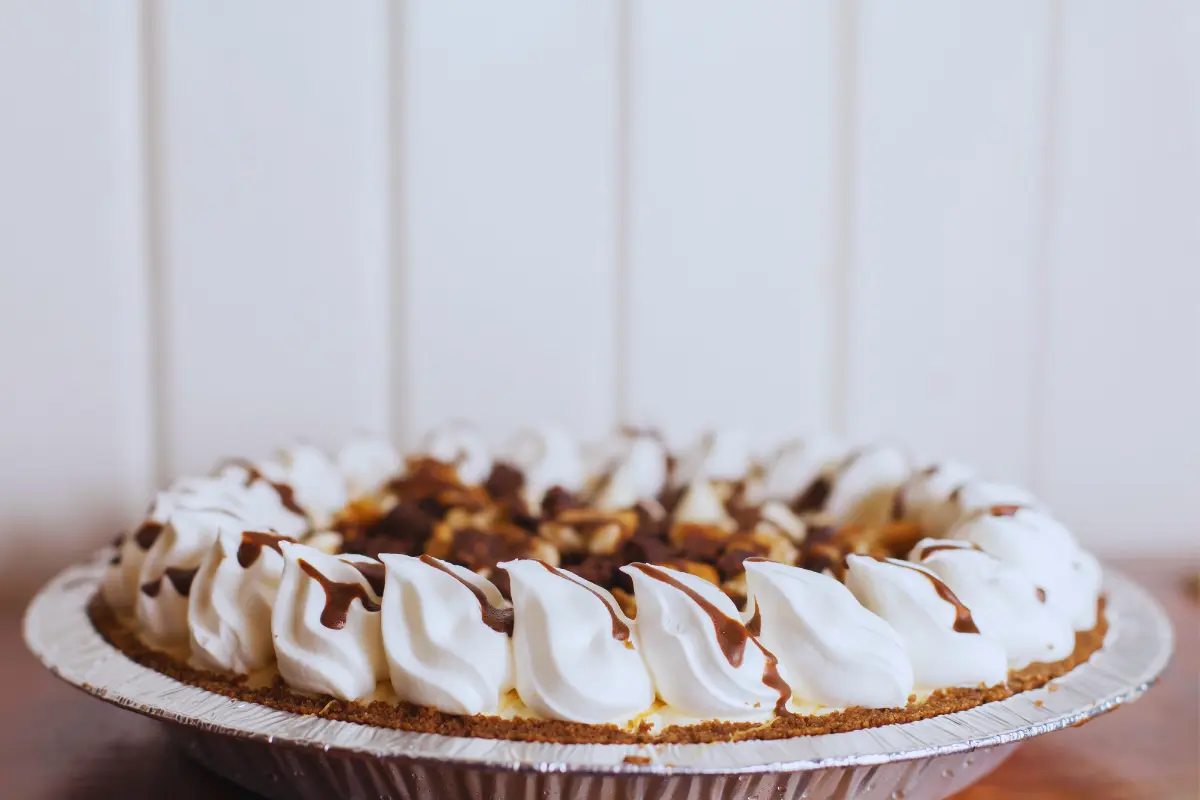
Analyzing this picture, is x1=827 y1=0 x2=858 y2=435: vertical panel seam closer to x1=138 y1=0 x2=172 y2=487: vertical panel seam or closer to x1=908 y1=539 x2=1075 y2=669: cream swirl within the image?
x1=908 y1=539 x2=1075 y2=669: cream swirl

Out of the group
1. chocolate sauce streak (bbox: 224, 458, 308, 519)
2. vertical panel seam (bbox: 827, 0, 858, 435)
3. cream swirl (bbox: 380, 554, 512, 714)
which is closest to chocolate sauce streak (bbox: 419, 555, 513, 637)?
cream swirl (bbox: 380, 554, 512, 714)

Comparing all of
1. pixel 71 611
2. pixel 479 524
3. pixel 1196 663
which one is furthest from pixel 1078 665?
pixel 71 611

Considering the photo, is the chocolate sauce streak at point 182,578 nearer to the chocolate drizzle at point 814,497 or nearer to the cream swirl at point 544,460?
the cream swirl at point 544,460

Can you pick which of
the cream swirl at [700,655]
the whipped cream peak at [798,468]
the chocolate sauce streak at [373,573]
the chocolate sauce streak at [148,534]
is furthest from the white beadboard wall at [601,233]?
the cream swirl at [700,655]

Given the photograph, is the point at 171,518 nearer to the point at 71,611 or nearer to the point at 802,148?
the point at 71,611

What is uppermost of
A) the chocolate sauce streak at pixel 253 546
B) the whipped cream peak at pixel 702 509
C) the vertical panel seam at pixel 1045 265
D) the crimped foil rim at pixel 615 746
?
the vertical panel seam at pixel 1045 265

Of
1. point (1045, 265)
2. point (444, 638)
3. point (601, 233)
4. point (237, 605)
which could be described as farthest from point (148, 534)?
point (1045, 265)
